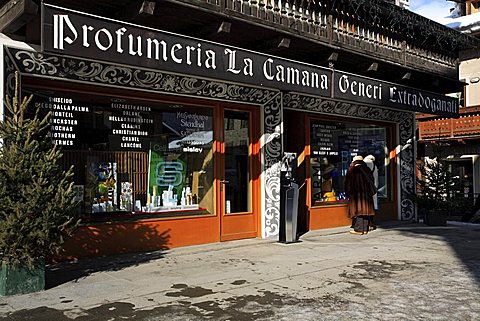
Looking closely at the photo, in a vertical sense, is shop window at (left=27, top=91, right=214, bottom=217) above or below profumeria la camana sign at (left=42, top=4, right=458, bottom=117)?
below

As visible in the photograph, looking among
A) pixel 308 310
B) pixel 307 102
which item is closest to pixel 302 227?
pixel 307 102

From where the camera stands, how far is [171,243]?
8617 millimetres

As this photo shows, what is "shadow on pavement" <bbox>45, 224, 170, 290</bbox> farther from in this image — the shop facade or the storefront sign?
the storefront sign

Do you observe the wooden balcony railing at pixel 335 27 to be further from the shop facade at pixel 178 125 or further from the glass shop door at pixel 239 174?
the glass shop door at pixel 239 174

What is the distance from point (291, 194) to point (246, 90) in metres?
2.17

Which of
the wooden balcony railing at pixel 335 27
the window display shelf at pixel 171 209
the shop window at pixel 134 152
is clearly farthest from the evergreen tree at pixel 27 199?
the wooden balcony railing at pixel 335 27

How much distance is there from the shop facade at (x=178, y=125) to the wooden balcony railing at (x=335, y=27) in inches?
25.3

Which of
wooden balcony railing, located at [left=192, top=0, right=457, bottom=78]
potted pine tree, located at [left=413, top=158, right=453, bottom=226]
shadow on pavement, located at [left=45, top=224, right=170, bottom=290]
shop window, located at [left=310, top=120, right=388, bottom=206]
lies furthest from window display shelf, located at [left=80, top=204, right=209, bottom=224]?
potted pine tree, located at [left=413, top=158, right=453, bottom=226]

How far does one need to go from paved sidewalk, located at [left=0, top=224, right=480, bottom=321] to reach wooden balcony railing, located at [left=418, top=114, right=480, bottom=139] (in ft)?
38.9

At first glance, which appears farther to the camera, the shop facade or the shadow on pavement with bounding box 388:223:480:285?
the shadow on pavement with bounding box 388:223:480:285

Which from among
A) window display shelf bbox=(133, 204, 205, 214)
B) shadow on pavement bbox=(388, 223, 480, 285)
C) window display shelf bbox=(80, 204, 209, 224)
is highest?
window display shelf bbox=(133, 204, 205, 214)

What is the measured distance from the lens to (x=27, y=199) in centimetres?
551

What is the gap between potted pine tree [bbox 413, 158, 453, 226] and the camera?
12461mm

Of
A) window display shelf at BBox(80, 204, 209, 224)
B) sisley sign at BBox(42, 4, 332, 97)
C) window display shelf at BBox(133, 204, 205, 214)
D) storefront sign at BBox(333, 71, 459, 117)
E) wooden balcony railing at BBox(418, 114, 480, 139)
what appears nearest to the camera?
sisley sign at BBox(42, 4, 332, 97)
